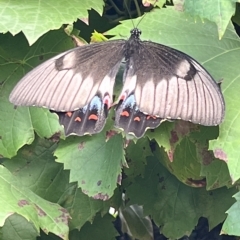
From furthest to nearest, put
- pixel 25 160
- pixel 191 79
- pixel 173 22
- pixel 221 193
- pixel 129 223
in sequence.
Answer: pixel 129 223, pixel 221 193, pixel 25 160, pixel 173 22, pixel 191 79

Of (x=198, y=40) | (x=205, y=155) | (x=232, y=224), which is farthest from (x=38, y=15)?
(x=232, y=224)

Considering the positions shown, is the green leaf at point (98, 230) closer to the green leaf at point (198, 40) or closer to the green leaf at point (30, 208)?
the green leaf at point (30, 208)

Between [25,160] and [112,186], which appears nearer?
[112,186]

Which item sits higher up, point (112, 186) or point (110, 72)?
point (110, 72)

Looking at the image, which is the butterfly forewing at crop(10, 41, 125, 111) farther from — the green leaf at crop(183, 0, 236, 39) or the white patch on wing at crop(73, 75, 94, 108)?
the green leaf at crop(183, 0, 236, 39)

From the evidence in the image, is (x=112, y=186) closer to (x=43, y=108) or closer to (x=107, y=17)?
(x=43, y=108)

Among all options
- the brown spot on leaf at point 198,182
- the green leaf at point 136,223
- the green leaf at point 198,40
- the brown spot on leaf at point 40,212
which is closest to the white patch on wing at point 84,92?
the green leaf at point 198,40

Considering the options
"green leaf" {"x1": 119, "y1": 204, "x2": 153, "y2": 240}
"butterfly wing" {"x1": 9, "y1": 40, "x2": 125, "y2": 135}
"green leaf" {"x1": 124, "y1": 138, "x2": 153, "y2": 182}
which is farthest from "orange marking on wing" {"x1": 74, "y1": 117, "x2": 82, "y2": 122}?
"green leaf" {"x1": 119, "y1": 204, "x2": 153, "y2": 240}

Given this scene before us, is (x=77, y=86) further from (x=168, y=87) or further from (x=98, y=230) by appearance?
(x=98, y=230)

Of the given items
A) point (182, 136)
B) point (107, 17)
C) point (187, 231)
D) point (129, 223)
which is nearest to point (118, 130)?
point (182, 136)
